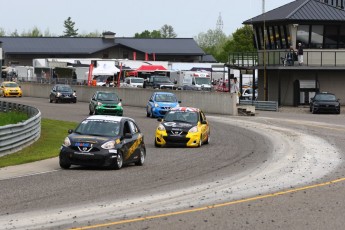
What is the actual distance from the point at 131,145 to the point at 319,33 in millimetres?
44754

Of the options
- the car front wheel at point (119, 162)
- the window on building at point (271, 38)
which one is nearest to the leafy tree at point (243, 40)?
the window on building at point (271, 38)

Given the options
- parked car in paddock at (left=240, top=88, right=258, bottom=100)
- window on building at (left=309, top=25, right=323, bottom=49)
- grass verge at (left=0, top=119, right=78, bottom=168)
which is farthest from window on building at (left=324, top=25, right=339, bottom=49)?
grass verge at (left=0, top=119, right=78, bottom=168)

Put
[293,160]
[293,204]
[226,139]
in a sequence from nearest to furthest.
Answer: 1. [293,204]
2. [293,160]
3. [226,139]

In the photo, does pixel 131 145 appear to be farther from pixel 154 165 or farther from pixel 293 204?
pixel 293 204

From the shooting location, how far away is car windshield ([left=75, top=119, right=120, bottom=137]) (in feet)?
77.3

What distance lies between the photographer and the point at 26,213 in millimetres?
14430

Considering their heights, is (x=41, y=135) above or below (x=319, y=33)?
below

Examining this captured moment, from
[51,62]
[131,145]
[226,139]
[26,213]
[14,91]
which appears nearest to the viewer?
[26,213]

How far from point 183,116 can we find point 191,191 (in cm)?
1452

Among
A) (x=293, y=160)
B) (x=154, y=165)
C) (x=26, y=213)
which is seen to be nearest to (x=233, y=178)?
(x=154, y=165)

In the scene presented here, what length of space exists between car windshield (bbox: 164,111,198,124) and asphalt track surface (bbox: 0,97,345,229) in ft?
3.93

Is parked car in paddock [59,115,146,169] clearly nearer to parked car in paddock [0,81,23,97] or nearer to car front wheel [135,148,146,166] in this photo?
car front wheel [135,148,146,166]

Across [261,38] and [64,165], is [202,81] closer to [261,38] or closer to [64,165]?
[261,38]

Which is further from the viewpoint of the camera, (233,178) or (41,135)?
(41,135)
